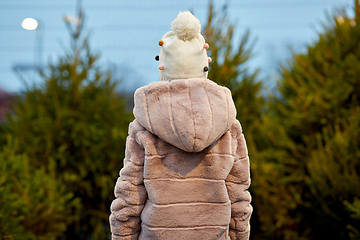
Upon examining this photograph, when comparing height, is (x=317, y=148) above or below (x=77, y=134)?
below

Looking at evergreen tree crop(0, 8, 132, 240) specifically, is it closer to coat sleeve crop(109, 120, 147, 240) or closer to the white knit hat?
coat sleeve crop(109, 120, 147, 240)

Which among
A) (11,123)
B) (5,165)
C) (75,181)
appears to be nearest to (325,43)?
(75,181)

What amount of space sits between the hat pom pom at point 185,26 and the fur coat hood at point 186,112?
245 millimetres

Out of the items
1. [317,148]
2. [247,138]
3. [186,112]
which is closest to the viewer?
[186,112]

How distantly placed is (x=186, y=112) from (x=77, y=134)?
3.04 meters

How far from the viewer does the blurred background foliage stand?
3414 mm

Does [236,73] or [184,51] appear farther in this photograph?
[236,73]

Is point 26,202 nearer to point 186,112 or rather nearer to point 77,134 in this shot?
point 77,134

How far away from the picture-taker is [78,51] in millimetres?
4617

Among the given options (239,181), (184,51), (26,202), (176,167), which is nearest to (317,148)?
(239,181)

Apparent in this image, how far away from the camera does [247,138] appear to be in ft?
14.0

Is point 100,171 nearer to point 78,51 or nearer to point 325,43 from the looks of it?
point 78,51

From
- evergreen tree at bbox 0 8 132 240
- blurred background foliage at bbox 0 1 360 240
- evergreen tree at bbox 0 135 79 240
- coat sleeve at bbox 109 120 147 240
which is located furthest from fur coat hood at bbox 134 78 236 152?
evergreen tree at bbox 0 8 132 240

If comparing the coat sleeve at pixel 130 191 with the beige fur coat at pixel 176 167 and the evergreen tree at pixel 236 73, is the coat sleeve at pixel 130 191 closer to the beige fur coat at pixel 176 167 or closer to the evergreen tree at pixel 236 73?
the beige fur coat at pixel 176 167
